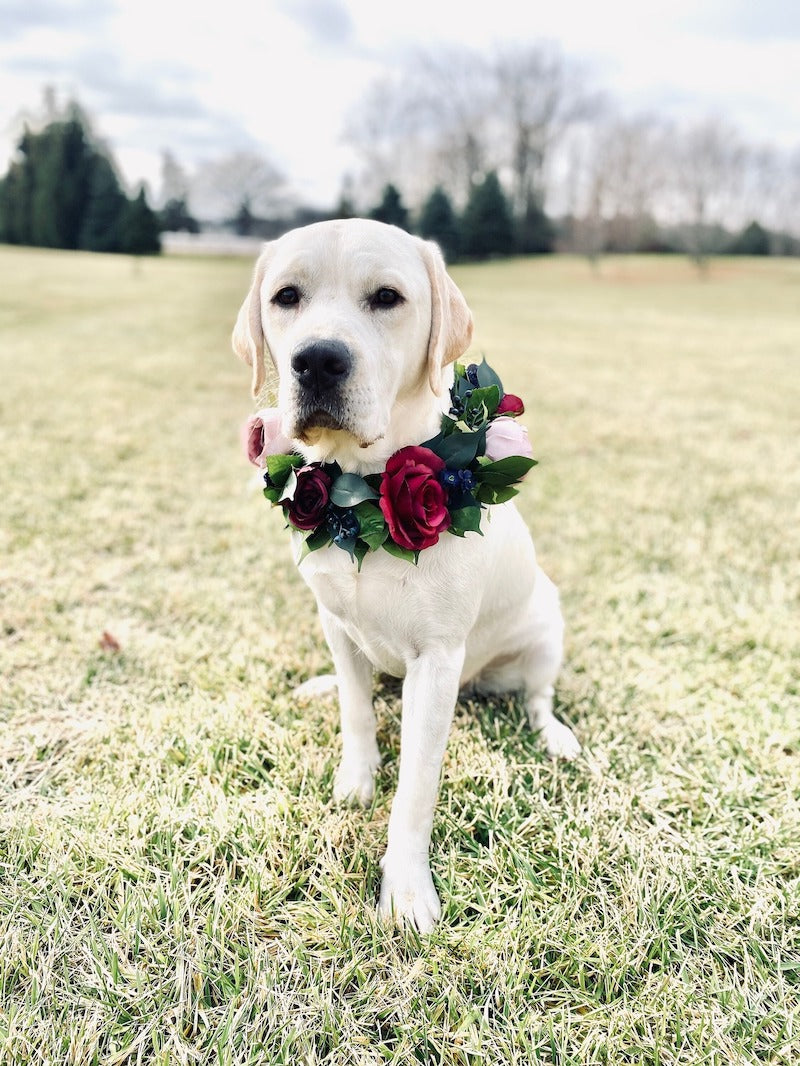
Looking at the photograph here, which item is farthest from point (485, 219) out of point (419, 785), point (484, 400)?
point (419, 785)

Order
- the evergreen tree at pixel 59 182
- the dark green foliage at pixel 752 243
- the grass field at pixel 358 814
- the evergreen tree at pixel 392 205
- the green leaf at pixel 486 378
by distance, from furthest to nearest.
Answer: the dark green foliage at pixel 752 243
the evergreen tree at pixel 59 182
the evergreen tree at pixel 392 205
the green leaf at pixel 486 378
the grass field at pixel 358 814

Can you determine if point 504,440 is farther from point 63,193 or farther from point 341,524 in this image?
point 63,193

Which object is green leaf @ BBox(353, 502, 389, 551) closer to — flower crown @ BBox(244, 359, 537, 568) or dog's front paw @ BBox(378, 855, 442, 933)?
flower crown @ BBox(244, 359, 537, 568)

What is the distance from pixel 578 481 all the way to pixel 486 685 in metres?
2.92

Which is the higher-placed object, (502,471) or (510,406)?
(510,406)

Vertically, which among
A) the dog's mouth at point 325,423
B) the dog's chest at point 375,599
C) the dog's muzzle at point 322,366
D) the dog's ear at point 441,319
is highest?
the dog's ear at point 441,319

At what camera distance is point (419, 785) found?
189 cm

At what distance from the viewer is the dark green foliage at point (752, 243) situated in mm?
42969

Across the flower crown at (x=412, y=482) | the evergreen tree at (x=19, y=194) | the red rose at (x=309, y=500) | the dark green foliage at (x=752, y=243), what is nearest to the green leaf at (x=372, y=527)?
the flower crown at (x=412, y=482)

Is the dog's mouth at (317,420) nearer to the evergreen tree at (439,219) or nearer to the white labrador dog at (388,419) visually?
the white labrador dog at (388,419)

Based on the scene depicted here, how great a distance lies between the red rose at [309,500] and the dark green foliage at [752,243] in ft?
158

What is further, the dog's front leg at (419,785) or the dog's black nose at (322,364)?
the dog's front leg at (419,785)

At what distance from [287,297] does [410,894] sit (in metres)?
1.53

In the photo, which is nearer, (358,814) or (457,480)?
(457,480)
